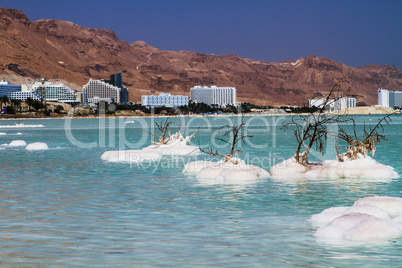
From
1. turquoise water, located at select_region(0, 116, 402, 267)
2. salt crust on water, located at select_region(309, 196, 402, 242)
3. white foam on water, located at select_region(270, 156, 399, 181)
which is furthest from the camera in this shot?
white foam on water, located at select_region(270, 156, 399, 181)

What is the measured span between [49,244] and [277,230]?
18.4 ft

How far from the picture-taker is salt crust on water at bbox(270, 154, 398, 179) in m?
23.2

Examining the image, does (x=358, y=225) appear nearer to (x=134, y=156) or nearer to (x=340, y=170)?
(x=340, y=170)

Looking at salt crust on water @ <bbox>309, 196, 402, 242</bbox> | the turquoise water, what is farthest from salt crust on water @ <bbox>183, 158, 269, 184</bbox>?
salt crust on water @ <bbox>309, 196, 402, 242</bbox>

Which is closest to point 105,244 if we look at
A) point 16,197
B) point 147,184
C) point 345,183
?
point 16,197

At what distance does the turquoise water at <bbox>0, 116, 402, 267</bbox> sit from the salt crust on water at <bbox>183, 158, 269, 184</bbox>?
80 centimetres

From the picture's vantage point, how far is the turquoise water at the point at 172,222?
10.5 metres

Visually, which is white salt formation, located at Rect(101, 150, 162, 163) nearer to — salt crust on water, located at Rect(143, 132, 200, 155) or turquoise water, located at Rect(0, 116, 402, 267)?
salt crust on water, located at Rect(143, 132, 200, 155)

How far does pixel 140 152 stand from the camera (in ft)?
115

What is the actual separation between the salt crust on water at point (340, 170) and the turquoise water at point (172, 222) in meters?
0.97

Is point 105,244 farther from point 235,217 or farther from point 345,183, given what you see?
point 345,183

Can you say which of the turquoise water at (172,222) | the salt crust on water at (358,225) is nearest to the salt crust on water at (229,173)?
the turquoise water at (172,222)

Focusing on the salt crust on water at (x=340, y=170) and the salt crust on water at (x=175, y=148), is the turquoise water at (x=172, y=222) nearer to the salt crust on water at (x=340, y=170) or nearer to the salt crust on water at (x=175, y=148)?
the salt crust on water at (x=340, y=170)

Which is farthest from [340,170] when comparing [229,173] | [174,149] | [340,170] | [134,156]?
[174,149]
